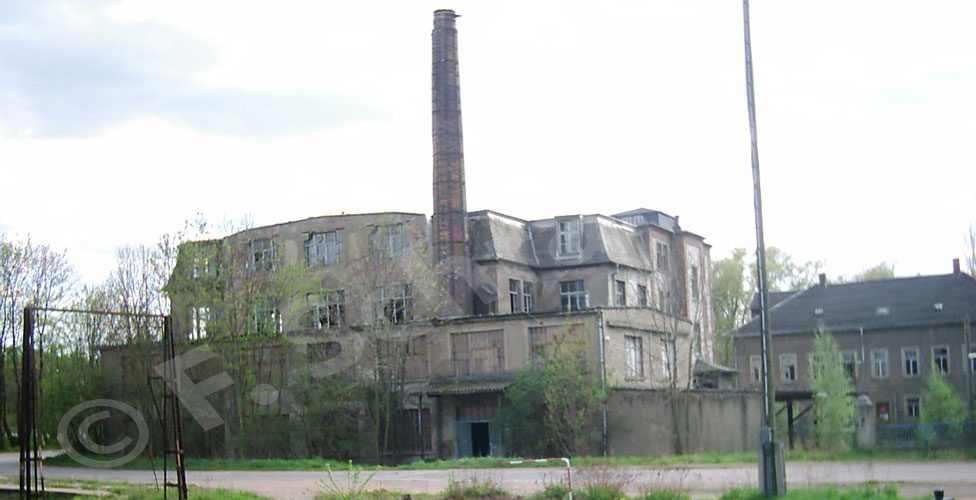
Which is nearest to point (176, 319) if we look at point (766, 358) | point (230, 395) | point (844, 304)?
point (230, 395)

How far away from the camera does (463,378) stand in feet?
140

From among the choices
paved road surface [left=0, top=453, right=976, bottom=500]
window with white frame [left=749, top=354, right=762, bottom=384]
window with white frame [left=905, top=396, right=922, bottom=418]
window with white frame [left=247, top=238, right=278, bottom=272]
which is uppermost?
window with white frame [left=247, top=238, right=278, bottom=272]

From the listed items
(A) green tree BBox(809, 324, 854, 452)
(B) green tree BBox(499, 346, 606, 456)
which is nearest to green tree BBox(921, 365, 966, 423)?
(A) green tree BBox(809, 324, 854, 452)

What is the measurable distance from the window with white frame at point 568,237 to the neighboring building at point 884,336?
1364 centimetres

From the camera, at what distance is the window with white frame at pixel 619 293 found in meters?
52.8

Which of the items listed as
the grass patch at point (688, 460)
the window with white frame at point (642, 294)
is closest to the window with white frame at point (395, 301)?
the grass patch at point (688, 460)

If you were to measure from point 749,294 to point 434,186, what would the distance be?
3832cm

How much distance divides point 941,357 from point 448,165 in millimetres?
31045

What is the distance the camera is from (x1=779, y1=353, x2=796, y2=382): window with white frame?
61.6 meters

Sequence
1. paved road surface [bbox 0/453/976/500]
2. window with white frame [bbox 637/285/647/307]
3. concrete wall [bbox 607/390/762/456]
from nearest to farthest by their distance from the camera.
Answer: paved road surface [bbox 0/453/976/500] → concrete wall [bbox 607/390/762/456] → window with white frame [bbox 637/285/647/307]

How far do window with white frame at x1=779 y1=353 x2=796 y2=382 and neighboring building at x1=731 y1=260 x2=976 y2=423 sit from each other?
6cm

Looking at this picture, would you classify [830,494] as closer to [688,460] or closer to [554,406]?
[688,460]

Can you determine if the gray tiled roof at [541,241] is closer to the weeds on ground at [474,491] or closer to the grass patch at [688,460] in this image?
the grass patch at [688,460]

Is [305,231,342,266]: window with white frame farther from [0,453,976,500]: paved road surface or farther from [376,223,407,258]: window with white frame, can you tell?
[0,453,976,500]: paved road surface
